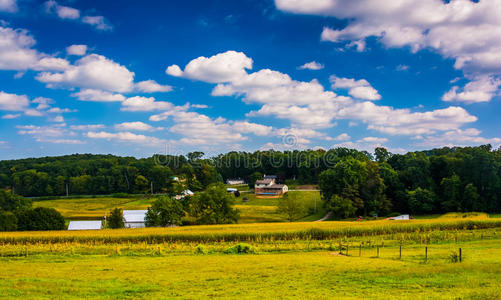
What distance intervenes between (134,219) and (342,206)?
3966cm

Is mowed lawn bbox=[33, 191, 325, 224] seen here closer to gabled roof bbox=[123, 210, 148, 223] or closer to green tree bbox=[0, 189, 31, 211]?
green tree bbox=[0, 189, 31, 211]

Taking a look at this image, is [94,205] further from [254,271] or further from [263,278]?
[263,278]

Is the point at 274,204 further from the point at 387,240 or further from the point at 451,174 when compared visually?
the point at 387,240

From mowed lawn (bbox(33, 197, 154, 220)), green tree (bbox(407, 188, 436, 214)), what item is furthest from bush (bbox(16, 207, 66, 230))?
green tree (bbox(407, 188, 436, 214))

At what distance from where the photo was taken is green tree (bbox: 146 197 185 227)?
57938 millimetres

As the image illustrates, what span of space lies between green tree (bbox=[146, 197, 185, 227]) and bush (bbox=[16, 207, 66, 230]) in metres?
13.3

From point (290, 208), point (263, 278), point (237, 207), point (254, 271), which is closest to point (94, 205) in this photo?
point (237, 207)

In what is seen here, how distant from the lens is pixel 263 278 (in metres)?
19.1

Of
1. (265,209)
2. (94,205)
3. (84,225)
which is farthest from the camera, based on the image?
(94,205)

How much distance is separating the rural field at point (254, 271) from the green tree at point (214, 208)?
2072 centimetres

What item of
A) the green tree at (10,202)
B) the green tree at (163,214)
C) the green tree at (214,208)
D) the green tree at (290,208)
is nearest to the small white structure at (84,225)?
the green tree at (163,214)

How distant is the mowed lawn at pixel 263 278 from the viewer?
51.5ft

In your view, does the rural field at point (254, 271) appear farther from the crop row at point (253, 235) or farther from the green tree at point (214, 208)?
the green tree at point (214, 208)

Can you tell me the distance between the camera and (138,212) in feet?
218
